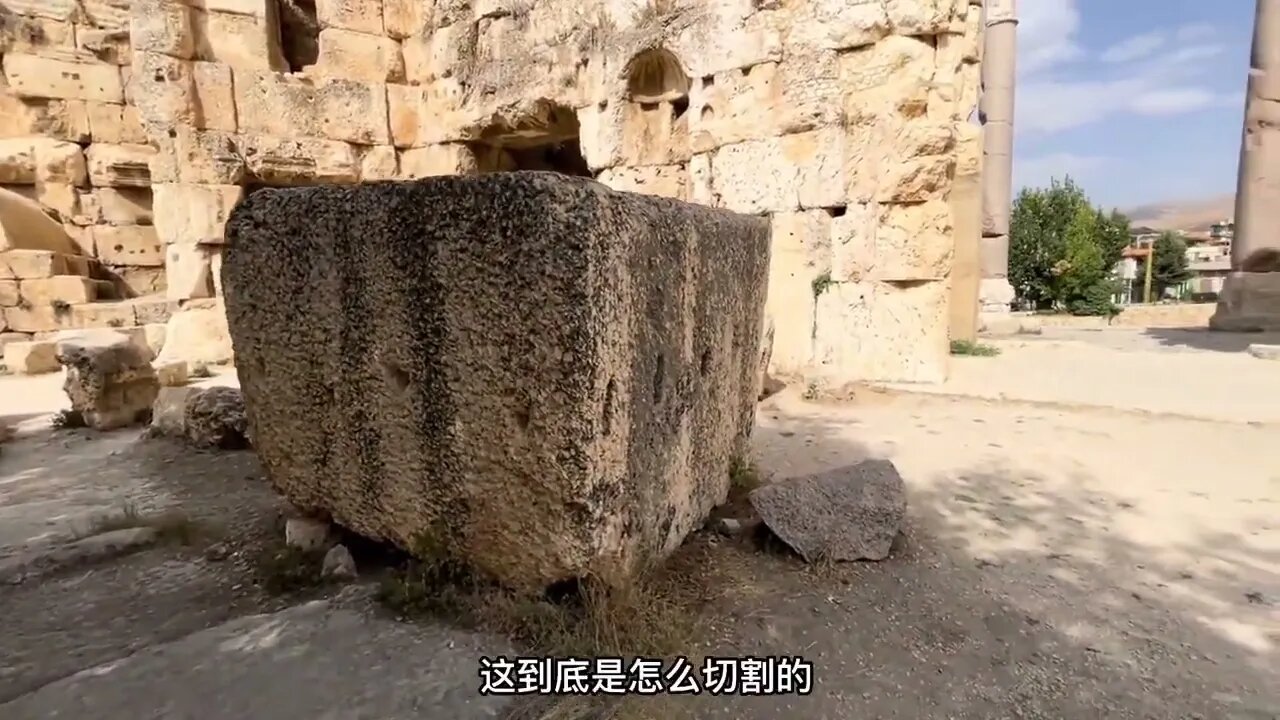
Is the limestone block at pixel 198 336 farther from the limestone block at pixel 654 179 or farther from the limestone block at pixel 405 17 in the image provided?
the limestone block at pixel 654 179

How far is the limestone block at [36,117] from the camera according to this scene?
9688 millimetres

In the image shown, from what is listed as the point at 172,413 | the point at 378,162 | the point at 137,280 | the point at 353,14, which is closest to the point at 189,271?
the point at 378,162

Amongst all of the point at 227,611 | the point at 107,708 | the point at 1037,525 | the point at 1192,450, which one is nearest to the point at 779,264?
the point at 1192,450

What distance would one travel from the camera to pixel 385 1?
8.70 m

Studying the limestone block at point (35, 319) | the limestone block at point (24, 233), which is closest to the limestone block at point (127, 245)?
the limestone block at point (24, 233)

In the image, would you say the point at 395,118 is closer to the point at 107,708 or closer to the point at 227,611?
the point at 227,611

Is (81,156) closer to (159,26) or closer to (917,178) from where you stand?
(159,26)

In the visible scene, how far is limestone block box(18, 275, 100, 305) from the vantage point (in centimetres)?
865

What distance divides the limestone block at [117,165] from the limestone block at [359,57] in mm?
3773

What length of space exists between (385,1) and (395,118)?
4.84 ft

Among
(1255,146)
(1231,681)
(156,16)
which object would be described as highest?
(156,16)

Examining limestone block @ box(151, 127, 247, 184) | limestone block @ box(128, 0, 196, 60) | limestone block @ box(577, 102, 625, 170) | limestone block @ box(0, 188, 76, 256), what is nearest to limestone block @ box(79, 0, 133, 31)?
limestone block @ box(0, 188, 76, 256)

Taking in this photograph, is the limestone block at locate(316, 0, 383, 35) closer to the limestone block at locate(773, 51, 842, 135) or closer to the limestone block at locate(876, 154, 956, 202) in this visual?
the limestone block at locate(773, 51, 842, 135)

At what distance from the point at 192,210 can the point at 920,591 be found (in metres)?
8.67
